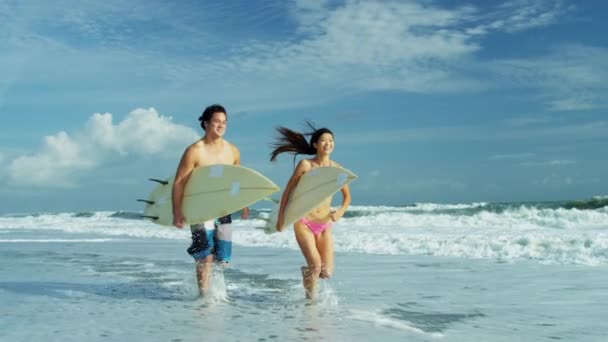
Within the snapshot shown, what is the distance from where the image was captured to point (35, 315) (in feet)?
17.0

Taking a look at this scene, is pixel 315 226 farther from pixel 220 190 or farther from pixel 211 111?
pixel 211 111

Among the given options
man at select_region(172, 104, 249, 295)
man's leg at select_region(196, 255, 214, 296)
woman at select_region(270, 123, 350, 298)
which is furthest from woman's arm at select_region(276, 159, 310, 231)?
man's leg at select_region(196, 255, 214, 296)

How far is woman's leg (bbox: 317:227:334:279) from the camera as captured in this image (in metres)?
5.64

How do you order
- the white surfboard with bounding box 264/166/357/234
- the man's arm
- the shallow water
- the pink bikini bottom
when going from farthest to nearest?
the man's arm → the pink bikini bottom → the white surfboard with bounding box 264/166/357/234 → the shallow water

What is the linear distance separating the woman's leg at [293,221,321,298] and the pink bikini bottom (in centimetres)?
3

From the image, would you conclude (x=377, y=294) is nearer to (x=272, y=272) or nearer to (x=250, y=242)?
(x=272, y=272)

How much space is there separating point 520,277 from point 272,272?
2.99m

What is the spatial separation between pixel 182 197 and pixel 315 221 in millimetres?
1226

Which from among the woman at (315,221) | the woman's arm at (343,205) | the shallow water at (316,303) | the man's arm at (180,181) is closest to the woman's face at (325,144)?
the woman at (315,221)

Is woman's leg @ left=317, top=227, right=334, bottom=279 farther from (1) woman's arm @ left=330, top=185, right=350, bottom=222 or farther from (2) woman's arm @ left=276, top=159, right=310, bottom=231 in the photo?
(2) woman's arm @ left=276, top=159, right=310, bottom=231

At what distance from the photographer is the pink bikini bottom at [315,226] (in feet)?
18.3

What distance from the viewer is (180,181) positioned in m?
5.71

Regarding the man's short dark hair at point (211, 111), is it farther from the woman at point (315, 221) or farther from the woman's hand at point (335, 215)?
the woman's hand at point (335, 215)

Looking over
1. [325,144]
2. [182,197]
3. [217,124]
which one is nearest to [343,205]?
[325,144]
